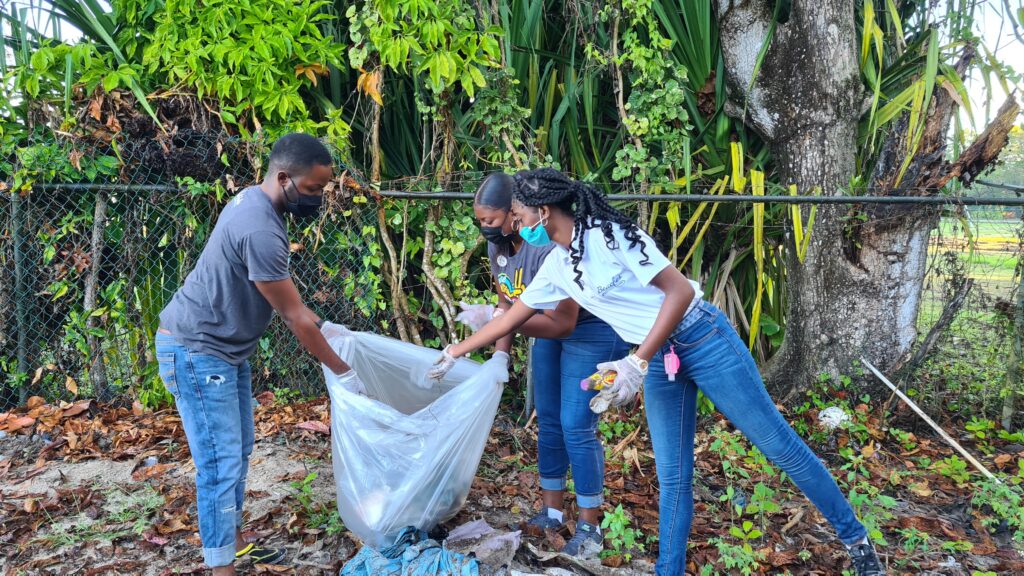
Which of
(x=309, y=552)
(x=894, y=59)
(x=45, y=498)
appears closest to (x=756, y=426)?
(x=309, y=552)

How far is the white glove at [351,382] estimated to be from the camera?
2.54m

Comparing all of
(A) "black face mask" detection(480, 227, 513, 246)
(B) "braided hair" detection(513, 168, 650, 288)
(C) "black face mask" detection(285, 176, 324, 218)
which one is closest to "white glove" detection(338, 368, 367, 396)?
(C) "black face mask" detection(285, 176, 324, 218)

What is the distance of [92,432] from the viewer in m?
3.81

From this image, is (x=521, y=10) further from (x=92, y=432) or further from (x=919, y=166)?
(x=92, y=432)

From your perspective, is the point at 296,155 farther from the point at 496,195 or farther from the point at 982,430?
the point at 982,430

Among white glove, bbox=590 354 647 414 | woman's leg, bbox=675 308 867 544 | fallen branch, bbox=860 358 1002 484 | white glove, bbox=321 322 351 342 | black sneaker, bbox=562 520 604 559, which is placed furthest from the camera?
fallen branch, bbox=860 358 1002 484

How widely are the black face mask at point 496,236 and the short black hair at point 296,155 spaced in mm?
673

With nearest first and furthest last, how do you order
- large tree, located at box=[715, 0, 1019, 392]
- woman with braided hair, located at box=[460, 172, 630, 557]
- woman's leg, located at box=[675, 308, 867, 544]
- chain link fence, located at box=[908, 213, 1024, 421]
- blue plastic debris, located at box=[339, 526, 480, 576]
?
woman's leg, located at box=[675, 308, 867, 544], blue plastic debris, located at box=[339, 526, 480, 576], woman with braided hair, located at box=[460, 172, 630, 557], chain link fence, located at box=[908, 213, 1024, 421], large tree, located at box=[715, 0, 1019, 392]

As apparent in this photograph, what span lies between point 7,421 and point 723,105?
4380mm

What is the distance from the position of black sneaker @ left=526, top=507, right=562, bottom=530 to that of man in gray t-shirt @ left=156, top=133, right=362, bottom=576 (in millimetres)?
1132

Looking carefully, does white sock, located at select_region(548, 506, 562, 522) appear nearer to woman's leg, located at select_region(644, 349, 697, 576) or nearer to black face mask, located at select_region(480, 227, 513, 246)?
woman's leg, located at select_region(644, 349, 697, 576)

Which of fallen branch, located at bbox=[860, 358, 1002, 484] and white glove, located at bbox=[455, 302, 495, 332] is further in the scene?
fallen branch, located at bbox=[860, 358, 1002, 484]

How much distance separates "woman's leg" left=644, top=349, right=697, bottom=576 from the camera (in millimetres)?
2336

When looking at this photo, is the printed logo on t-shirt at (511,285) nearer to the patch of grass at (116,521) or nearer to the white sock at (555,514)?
the white sock at (555,514)
